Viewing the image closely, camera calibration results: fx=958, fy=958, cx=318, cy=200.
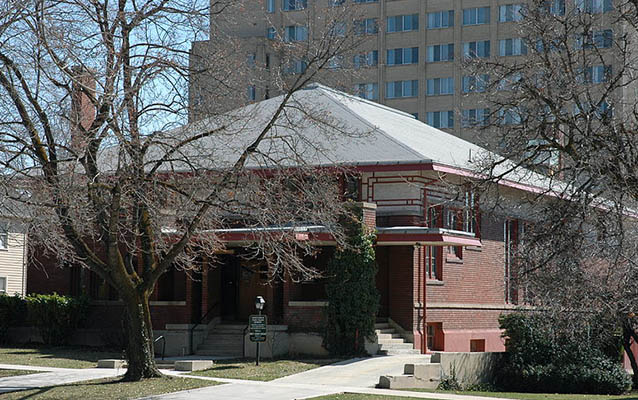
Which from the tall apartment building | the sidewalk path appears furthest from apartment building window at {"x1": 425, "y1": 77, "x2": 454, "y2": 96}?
the sidewalk path

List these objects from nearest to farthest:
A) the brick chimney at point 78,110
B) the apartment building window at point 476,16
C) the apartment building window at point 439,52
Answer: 1. the brick chimney at point 78,110
2. the apartment building window at point 476,16
3. the apartment building window at point 439,52

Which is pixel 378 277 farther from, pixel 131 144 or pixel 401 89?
pixel 401 89

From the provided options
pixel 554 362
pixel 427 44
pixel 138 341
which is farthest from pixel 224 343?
pixel 427 44

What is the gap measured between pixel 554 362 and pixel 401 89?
53162mm

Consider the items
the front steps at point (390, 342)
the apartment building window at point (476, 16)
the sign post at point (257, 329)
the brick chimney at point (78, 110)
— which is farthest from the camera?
the apartment building window at point (476, 16)

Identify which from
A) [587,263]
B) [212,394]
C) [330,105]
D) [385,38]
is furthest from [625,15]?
[385,38]

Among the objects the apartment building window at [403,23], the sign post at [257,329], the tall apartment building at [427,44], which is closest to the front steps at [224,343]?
the sign post at [257,329]

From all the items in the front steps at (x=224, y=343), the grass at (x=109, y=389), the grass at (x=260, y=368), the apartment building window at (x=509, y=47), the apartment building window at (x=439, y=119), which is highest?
the apartment building window at (x=509, y=47)

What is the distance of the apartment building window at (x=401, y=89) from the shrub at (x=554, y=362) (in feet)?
170

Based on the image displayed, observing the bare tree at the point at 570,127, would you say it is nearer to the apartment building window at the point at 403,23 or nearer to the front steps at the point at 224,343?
the front steps at the point at 224,343

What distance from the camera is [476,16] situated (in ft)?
247

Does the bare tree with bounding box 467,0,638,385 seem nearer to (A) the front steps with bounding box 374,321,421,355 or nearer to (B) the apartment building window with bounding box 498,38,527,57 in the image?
(A) the front steps with bounding box 374,321,421,355

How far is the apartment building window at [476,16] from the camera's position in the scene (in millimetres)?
75000

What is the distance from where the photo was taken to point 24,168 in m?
19.1
